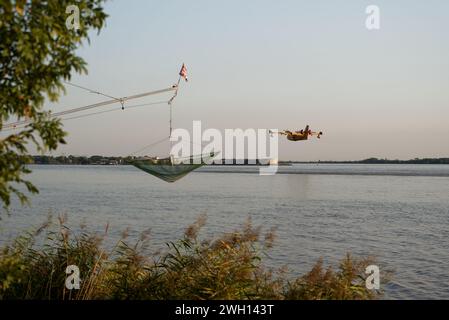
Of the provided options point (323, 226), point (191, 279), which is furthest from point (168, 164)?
point (323, 226)

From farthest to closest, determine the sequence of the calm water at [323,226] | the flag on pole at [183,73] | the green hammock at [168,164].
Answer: the calm water at [323,226], the green hammock at [168,164], the flag on pole at [183,73]

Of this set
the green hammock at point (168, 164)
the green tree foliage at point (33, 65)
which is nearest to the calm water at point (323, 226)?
the green hammock at point (168, 164)

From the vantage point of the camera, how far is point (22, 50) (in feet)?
18.4

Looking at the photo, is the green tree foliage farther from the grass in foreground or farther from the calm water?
the calm water

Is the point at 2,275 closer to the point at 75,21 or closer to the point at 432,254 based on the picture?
the point at 75,21

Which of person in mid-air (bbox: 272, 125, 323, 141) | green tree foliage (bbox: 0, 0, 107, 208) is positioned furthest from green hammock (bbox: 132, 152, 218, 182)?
green tree foliage (bbox: 0, 0, 107, 208)

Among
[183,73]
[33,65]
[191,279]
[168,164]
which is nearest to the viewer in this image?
[33,65]

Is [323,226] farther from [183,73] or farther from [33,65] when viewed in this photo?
[33,65]

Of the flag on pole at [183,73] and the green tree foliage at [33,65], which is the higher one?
the flag on pole at [183,73]

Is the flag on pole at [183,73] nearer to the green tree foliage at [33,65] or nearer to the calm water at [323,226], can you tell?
the calm water at [323,226]

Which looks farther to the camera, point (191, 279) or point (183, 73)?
point (183, 73)

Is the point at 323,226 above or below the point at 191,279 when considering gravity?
below

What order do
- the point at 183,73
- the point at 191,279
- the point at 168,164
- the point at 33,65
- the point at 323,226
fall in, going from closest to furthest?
1. the point at 33,65
2. the point at 191,279
3. the point at 183,73
4. the point at 168,164
5. the point at 323,226
